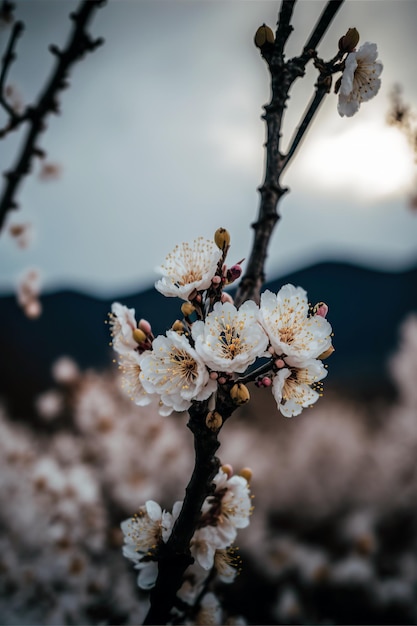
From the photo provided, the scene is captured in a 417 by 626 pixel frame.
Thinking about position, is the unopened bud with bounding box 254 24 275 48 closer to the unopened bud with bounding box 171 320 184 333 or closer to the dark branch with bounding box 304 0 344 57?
the dark branch with bounding box 304 0 344 57

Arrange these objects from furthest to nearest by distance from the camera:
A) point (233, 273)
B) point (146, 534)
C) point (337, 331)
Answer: point (337, 331) < point (146, 534) < point (233, 273)

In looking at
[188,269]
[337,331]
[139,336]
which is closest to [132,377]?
[139,336]

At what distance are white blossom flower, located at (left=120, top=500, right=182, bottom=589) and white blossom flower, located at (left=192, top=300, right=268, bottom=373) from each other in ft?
0.99

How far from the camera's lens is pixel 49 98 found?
0.82m

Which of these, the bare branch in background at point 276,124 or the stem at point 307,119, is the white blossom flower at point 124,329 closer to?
the bare branch in background at point 276,124

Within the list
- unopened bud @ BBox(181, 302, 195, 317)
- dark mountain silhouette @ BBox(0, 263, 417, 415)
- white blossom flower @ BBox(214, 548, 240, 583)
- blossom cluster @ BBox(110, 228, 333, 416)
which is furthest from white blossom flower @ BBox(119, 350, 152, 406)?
dark mountain silhouette @ BBox(0, 263, 417, 415)

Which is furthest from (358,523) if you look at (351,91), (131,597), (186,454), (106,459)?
(351,91)

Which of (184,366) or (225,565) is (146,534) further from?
(184,366)

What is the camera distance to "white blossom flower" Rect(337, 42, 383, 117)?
0.66 m

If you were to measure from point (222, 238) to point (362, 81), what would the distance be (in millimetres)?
368

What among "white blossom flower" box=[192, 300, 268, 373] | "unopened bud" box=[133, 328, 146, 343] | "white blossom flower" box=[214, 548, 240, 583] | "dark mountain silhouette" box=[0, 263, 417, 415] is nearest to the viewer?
"white blossom flower" box=[192, 300, 268, 373]

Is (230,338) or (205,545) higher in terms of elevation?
(230,338)

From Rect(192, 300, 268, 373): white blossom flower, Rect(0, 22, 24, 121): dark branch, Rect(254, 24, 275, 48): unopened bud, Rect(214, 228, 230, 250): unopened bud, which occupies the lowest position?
Rect(192, 300, 268, 373): white blossom flower

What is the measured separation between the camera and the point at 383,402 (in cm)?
340
